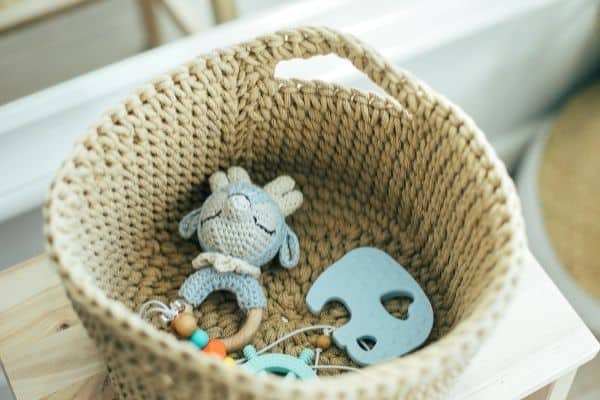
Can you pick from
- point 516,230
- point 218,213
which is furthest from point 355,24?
point 516,230

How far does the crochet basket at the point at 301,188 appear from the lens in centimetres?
52

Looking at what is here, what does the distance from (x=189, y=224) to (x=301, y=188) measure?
0.12 m

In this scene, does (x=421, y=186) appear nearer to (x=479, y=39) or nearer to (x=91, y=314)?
(x=91, y=314)

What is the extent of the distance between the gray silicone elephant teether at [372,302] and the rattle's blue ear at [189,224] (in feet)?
0.39

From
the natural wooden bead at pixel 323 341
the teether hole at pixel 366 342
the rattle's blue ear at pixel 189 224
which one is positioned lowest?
the teether hole at pixel 366 342

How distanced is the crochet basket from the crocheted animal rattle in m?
0.02

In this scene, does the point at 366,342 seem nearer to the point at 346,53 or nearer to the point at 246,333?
the point at 246,333

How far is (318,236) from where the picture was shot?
75cm

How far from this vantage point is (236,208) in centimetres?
67

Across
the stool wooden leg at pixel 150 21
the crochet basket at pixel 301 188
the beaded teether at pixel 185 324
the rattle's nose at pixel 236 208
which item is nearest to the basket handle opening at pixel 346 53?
the crochet basket at pixel 301 188

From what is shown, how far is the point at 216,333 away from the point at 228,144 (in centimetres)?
17

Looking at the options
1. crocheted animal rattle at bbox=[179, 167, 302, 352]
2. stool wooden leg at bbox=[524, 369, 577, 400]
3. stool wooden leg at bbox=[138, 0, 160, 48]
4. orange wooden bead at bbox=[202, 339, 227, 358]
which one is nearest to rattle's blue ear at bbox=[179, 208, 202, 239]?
crocheted animal rattle at bbox=[179, 167, 302, 352]

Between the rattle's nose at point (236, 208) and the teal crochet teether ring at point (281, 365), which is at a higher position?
the rattle's nose at point (236, 208)

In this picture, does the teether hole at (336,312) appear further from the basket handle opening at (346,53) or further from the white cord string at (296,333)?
the basket handle opening at (346,53)
